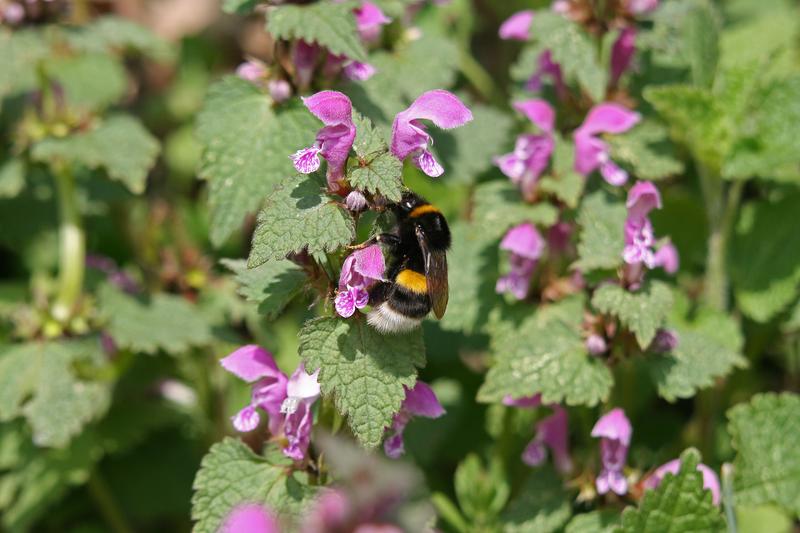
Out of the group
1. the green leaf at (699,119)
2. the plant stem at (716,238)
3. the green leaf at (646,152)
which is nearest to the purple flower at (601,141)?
the green leaf at (646,152)

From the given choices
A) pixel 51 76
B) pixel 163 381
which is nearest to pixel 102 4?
pixel 51 76

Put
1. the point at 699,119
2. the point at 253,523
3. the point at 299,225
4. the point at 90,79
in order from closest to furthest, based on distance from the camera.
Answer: the point at 253,523 → the point at 299,225 → the point at 699,119 → the point at 90,79

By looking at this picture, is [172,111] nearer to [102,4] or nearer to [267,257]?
[102,4]

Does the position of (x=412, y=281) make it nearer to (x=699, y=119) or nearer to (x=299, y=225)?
(x=299, y=225)

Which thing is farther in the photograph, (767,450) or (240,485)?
(767,450)

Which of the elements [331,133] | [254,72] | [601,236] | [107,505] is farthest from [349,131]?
[107,505]

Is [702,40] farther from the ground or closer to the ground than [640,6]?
closer to the ground

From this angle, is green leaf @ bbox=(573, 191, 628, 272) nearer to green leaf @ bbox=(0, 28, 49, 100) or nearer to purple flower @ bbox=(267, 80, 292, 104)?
purple flower @ bbox=(267, 80, 292, 104)
